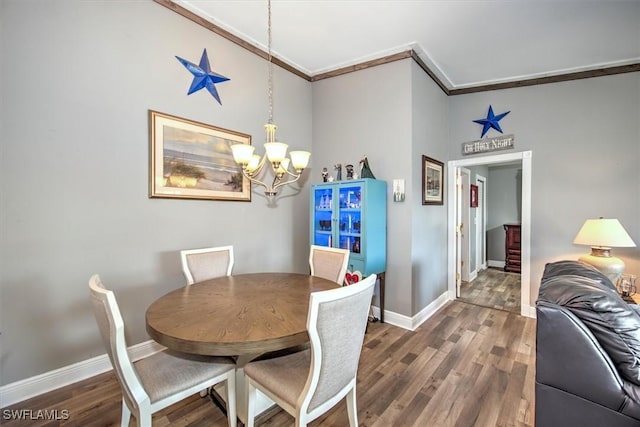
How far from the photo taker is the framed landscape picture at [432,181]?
11.0ft

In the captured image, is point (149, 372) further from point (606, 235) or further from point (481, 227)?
point (481, 227)

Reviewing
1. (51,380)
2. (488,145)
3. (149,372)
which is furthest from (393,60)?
(51,380)

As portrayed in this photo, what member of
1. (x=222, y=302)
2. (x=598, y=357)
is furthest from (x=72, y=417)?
(x=598, y=357)

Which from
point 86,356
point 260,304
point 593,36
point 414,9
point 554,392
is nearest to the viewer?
point 554,392

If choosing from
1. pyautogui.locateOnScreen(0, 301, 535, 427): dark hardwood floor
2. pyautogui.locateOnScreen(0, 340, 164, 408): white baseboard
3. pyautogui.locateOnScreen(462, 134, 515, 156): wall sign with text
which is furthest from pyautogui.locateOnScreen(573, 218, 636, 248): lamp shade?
pyautogui.locateOnScreen(0, 340, 164, 408): white baseboard

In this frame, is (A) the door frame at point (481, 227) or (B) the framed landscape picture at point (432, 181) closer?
(B) the framed landscape picture at point (432, 181)

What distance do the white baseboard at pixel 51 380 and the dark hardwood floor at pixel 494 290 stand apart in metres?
4.16

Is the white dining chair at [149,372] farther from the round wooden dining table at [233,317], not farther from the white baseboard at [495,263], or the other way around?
the white baseboard at [495,263]

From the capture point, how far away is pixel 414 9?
2.46 metres

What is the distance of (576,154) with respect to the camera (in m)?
3.28

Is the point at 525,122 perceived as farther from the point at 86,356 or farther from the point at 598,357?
the point at 86,356

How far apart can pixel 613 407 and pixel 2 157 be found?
3508mm

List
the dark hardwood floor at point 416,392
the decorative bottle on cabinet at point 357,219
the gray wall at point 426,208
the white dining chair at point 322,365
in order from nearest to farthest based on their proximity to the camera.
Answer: the white dining chair at point 322,365
the dark hardwood floor at point 416,392
the decorative bottle on cabinet at point 357,219
the gray wall at point 426,208

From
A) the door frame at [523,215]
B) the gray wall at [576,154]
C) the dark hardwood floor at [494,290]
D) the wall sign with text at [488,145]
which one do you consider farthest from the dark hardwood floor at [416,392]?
the wall sign with text at [488,145]
